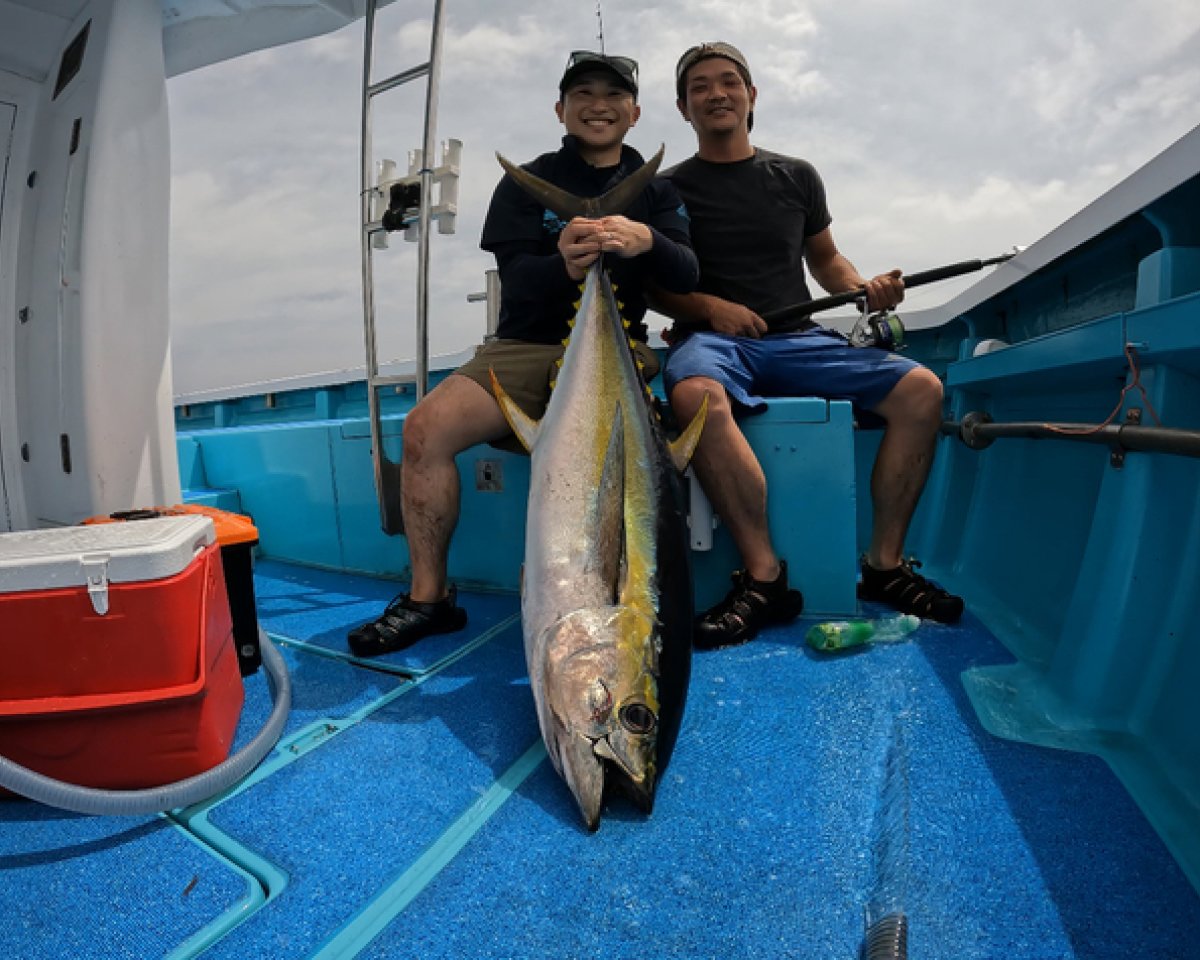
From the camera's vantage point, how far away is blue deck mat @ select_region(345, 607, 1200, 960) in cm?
93

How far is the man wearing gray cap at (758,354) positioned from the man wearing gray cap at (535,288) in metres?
0.32

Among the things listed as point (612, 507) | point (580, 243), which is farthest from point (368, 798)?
point (580, 243)

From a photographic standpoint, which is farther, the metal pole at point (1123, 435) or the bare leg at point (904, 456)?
the bare leg at point (904, 456)

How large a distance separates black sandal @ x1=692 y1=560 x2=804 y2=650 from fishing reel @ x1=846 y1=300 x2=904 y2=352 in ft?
3.01

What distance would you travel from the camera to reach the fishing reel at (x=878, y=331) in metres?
2.45

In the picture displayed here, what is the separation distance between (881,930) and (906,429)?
164cm

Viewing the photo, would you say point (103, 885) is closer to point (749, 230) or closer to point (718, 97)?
point (749, 230)

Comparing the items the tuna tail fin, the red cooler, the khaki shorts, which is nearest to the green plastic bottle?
the khaki shorts

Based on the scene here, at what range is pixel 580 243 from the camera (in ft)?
6.28

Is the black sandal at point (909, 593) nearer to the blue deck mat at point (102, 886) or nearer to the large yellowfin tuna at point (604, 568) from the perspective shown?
the large yellowfin tuna at point (604, 568)

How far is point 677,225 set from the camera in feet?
7.71

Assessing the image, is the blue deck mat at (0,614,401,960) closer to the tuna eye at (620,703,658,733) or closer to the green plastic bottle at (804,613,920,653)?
the tuna eye at (620,703,658,733)

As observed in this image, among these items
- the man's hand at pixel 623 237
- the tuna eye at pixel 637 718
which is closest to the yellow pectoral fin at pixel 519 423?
the man's hand at pixel 623 237

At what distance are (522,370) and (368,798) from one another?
53.3 inches
